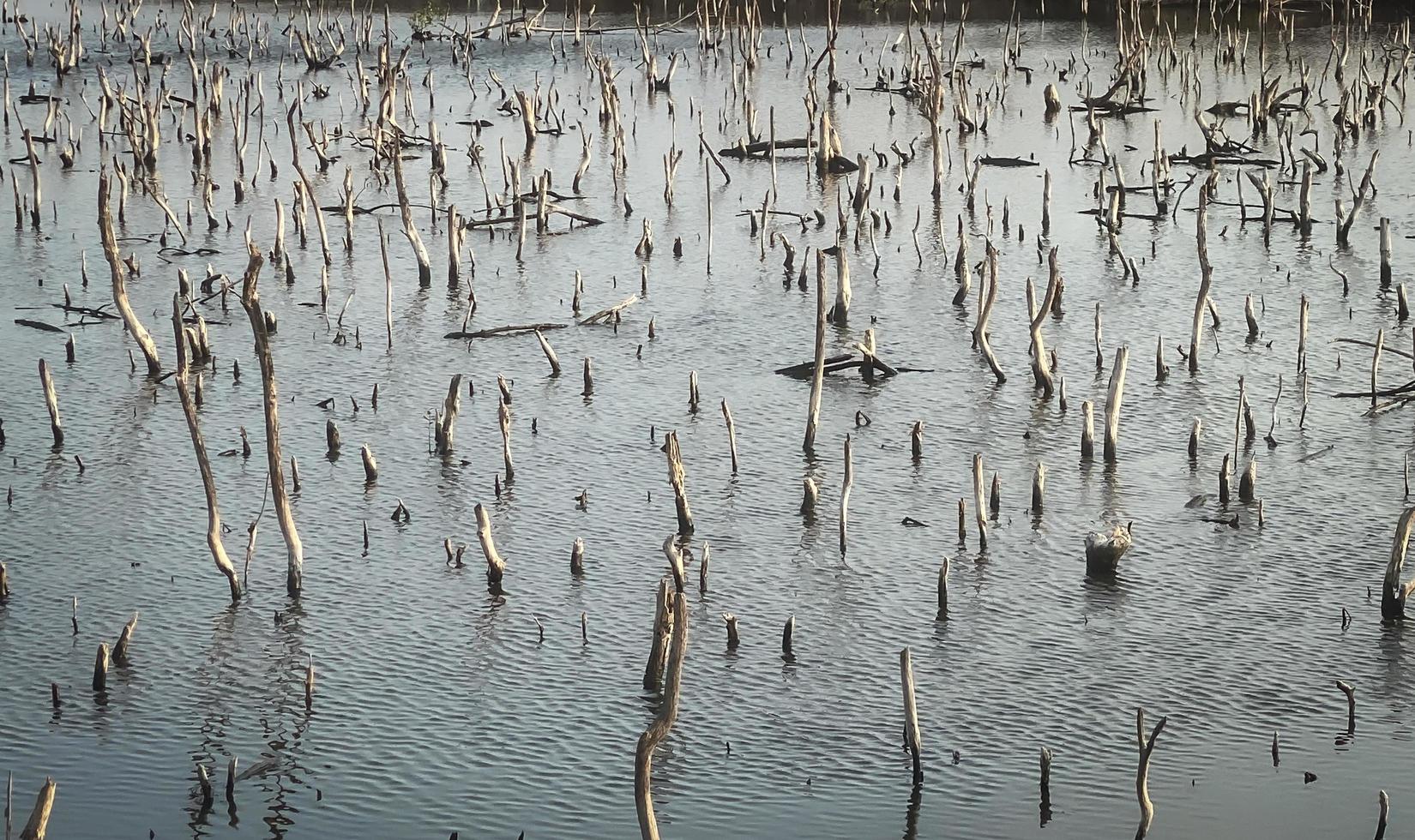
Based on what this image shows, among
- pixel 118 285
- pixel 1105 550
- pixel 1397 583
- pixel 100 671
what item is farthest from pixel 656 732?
pixel 118 285

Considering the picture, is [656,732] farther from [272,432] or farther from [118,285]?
[118,285]

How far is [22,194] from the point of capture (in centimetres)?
2320

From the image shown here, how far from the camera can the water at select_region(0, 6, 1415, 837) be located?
8.88 m

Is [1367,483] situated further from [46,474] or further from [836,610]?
[46,474]

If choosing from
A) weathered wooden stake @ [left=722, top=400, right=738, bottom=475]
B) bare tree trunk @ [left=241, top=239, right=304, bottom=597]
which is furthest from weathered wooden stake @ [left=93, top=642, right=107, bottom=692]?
weathered wooden stake @ [left=722, top=400, right=738, bottom=475]

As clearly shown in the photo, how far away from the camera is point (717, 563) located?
11.8 metres

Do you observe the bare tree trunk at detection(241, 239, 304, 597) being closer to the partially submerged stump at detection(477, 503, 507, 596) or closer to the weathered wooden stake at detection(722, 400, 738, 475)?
the partially submerged stump at detection(477, 503, 507, 596)

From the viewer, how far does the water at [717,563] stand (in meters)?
8.88

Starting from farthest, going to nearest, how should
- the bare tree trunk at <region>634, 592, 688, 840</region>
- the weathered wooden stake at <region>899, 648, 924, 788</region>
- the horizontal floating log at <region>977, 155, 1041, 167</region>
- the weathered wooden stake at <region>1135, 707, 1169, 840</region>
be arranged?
the horizontal floating log at <region>977, 155, 1041, 167</region> < the weathered wooden stake at <region>899, 648, 924, 788</region> < the weathered wooden stake at <region>1135, 707, 1169, 840</region> < the bare tree trunk at <region>634, 592, 688, 840</region>

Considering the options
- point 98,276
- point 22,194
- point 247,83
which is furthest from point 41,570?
point 247,83

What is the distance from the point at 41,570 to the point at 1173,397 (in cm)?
864

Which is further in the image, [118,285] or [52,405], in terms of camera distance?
[52,405]

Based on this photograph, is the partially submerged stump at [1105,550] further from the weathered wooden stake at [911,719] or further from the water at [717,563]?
the weathered wooden stake at [911,719]

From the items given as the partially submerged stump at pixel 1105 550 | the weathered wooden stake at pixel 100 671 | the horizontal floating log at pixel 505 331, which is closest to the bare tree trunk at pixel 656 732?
the weathered wooden stake at pixel 100 671
